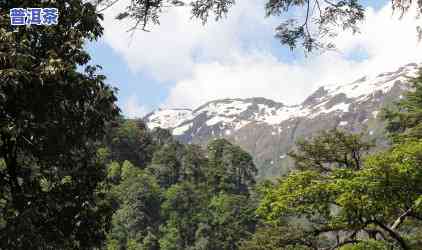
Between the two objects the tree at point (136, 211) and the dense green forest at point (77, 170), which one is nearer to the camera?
the dense green forest at point (77, 170)

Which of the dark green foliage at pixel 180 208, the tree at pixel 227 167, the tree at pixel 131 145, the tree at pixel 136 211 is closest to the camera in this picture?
the dark green foliage at pixel 180 208

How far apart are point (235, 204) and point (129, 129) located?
36.8 metres

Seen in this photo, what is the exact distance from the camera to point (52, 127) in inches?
469

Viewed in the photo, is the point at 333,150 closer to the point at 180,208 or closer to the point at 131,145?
the point at 180,208

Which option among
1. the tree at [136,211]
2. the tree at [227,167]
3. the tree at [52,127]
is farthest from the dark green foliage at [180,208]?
the tree at [52,127]

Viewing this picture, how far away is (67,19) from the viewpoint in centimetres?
1266

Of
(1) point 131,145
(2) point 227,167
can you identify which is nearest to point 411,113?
(2) point 227,167

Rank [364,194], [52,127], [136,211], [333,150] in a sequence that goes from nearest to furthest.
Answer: [52,127] → [364,194] → [333,150] → [136,211]

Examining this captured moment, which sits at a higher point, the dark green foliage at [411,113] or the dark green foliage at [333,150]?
the dark green foliage at [411,113]

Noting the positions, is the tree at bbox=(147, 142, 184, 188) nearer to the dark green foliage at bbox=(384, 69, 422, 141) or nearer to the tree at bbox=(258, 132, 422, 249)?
the dark green foliage at bbox=(384, 69, 422, 141)

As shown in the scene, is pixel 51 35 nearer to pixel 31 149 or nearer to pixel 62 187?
pixel 31 149

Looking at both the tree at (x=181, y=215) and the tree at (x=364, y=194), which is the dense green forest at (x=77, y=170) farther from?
the tree at (x=181, y=215)

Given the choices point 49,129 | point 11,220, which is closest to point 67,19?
point 49,129

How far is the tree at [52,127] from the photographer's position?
10922 mm
